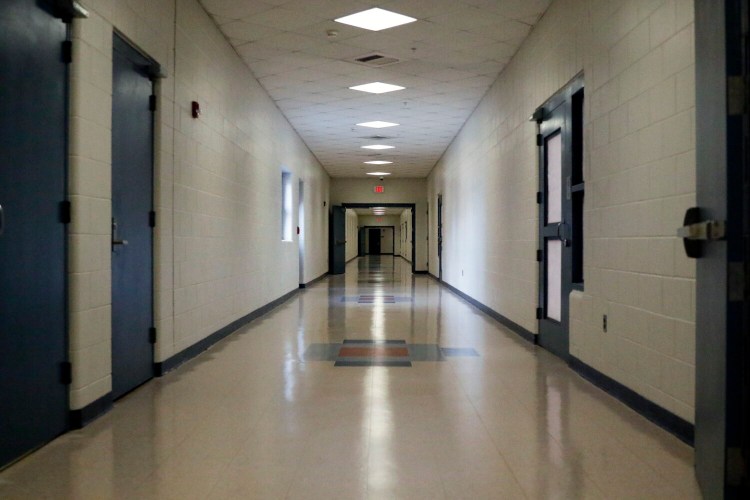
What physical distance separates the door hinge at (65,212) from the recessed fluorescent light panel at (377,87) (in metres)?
5.48

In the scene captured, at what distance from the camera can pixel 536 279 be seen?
5.75m

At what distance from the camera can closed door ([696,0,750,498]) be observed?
180 cm

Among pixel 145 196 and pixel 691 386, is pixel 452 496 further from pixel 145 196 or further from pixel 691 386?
pixel 145 196

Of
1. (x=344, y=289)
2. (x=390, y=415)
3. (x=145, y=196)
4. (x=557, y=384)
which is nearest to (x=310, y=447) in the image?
(x=390, y=415)

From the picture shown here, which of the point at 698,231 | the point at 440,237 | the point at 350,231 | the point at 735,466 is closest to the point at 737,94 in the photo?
the point at 698,231

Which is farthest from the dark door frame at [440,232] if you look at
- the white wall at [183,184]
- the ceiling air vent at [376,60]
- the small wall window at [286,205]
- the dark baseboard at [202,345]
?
the ceiling air vent at [376,60]

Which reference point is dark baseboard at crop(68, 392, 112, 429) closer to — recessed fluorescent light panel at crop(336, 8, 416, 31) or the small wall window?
recessed fluorescent light panel at crop(336, 8, 416, 31)

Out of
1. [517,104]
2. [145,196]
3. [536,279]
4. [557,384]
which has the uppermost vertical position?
[517,104]

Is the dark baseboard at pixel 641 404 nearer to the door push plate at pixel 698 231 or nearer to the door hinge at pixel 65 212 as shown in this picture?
the door push plate at pixel 698 231

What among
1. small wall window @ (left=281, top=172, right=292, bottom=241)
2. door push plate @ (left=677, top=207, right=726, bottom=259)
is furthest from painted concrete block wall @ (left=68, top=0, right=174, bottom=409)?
small wall window @ (left=281, top=172, right=292, bottom=241)

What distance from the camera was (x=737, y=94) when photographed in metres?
1.82

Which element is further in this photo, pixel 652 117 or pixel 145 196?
pixel 145 196

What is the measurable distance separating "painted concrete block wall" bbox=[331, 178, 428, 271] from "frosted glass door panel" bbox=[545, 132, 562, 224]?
13433 mm

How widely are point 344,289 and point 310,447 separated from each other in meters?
9.88
